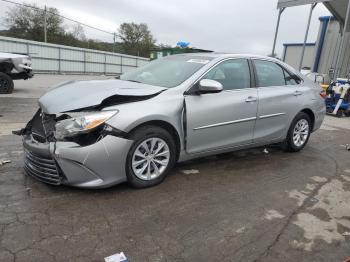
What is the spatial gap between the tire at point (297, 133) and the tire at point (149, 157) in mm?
2474

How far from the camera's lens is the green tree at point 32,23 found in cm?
2847

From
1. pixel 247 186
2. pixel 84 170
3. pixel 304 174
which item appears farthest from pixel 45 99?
pixel 304 174

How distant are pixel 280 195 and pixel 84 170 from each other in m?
2.24

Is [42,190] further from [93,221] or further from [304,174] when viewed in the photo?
[304,174]

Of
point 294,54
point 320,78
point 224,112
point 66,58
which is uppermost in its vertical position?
point 294,54

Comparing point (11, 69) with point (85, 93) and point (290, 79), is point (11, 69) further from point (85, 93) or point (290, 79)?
point (290, 79)

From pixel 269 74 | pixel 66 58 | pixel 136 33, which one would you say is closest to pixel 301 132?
pixel 269 74

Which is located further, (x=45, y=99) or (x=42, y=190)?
(x=45, y=99)

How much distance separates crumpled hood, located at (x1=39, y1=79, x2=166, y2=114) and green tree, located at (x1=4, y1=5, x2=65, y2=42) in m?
27.7

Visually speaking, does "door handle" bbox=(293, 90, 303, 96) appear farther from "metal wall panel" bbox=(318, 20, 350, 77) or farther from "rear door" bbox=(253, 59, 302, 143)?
"metal wall panel" bbox=(318, 20, 350, 77)

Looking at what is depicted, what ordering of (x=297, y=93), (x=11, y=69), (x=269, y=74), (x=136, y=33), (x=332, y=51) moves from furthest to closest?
(x=136, y=33) → (x=332, y=51) → (x=11, y=69) → (x=297, y=93) → (x=269, y=74)

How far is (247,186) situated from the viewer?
4008mm

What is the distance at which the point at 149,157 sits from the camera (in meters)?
3.61

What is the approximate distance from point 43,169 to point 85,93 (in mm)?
918
